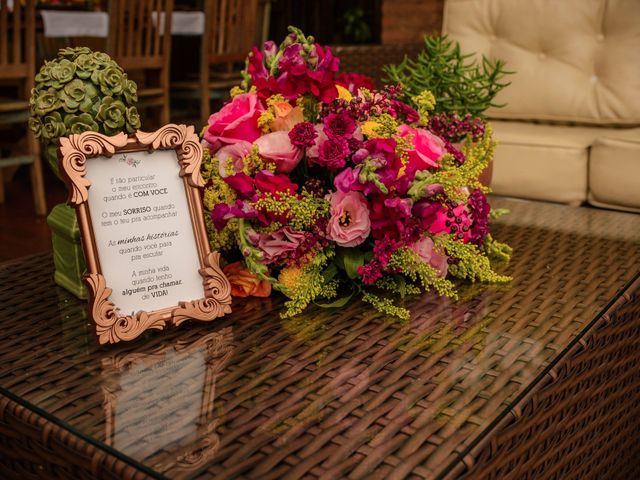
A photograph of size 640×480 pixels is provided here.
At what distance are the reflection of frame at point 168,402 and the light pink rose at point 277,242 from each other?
0.42ft

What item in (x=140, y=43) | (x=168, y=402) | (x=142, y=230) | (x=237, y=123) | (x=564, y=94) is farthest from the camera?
(x=140, y=43)

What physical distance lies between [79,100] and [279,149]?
276mm

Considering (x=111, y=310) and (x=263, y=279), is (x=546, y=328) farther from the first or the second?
(x=111, y=310)

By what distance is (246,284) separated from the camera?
0.98 m

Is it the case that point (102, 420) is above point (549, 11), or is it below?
below

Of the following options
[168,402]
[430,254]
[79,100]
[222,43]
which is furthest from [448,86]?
[222,43]

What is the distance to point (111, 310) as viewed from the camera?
0.82 meters

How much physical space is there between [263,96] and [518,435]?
574 mm

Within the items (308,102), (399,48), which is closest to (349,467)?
(308,102)

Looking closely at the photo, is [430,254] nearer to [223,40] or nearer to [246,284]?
[246,284]

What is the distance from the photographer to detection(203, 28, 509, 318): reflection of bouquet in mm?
911

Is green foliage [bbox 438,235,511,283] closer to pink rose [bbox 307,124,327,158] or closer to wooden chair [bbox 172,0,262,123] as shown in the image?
pink rose [bbox 307,124,327,158]

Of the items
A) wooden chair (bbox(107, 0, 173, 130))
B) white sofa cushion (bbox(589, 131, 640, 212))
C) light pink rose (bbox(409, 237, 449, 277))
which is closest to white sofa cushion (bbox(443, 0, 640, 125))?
white sofa cushion (bbox(589, 131, 640, 212))

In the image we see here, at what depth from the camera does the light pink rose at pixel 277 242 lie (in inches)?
36.6
